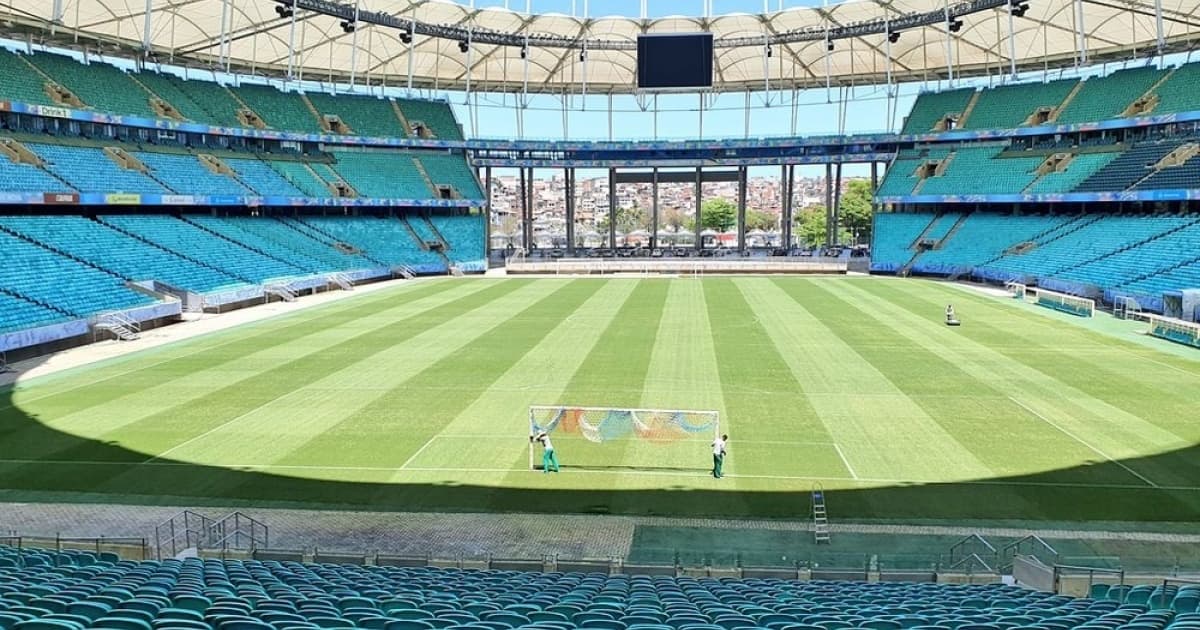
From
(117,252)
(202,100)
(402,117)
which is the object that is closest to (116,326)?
(117,252)

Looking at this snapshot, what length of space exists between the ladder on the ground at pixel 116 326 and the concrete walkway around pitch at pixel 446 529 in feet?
67.4

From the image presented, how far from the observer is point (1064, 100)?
62500 millimetres

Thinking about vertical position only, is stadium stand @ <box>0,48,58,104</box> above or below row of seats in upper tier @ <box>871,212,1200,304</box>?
above

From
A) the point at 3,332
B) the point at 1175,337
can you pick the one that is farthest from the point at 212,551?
the point at 1175,337

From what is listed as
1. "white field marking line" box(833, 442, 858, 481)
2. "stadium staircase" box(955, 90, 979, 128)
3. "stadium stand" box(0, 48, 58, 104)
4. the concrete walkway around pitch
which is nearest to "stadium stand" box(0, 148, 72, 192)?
"stadium stand" box(0, 48, 58, 104)

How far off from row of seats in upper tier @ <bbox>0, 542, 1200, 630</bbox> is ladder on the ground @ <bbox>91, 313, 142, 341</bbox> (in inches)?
1029

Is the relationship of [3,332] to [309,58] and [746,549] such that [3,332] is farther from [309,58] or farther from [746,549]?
[309,58]

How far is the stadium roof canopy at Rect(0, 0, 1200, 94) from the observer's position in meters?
54.9

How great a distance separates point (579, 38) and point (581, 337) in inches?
1758

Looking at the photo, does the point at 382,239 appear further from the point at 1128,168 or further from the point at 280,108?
the point at 1128,168

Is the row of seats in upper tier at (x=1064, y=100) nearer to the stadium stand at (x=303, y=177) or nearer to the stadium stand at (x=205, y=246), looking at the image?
the stadium stand at (x=303, y=177)

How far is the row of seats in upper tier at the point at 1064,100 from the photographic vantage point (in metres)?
55.3

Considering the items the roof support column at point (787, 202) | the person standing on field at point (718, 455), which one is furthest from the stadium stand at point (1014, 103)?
the person standing on field at point (718, 455)

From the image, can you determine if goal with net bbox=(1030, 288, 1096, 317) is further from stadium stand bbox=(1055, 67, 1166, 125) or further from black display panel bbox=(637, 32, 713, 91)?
black display panel bbox=(637, 32, 713, 91)
